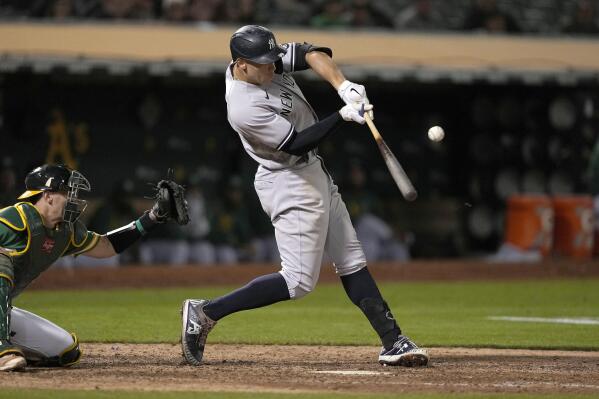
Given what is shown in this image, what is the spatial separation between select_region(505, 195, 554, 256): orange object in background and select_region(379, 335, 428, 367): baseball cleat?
30.5ft

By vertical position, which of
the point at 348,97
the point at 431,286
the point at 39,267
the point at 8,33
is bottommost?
the point at 431,286

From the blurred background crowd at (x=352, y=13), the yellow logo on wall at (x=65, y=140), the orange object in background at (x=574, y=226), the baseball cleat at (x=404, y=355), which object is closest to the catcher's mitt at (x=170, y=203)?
the baseball cleat at (x=404, y=355)

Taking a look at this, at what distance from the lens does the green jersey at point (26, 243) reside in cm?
567

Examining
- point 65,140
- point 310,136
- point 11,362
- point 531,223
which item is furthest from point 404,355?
point 531,223

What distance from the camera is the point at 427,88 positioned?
16281mm

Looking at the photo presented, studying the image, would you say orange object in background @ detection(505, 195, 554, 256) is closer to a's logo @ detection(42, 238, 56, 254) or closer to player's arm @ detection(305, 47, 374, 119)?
player's arm @ detection(305, 47, 374, 119)

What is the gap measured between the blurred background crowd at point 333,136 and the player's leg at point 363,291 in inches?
302

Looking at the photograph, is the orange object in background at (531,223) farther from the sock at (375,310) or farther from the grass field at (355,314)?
the sock at (375,310)

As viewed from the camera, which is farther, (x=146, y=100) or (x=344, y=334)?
(x=146, y=100)

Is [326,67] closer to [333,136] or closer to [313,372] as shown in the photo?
[313,372]

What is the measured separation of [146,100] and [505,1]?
5241 millimetres

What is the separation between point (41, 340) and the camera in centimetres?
590

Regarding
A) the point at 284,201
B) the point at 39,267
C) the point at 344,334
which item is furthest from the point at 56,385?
the point at 344,334

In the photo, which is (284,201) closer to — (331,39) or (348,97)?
(348,97)
